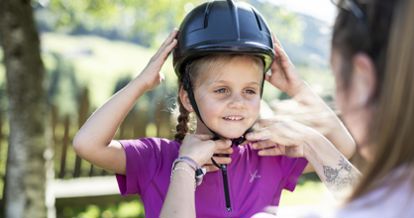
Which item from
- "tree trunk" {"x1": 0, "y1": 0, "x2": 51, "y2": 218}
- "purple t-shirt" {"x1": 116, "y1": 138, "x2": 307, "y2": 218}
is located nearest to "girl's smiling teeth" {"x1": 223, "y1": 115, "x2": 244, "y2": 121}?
"purple t-shirt" {"x1": 116, "y1": 138, "x2": 307, "y2": 218}

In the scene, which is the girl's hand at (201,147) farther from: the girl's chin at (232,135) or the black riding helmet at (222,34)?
the black riding helmet at (222,34)

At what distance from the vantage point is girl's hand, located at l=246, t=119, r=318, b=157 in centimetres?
301

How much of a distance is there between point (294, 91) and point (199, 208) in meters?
0.82

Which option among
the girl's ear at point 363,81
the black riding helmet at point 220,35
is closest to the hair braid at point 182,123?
the black riding helmet at point 220,35

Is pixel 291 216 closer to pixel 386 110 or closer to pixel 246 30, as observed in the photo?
pixel 386 110

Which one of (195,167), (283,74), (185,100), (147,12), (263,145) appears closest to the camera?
(195,167)

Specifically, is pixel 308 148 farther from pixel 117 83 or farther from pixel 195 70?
pixel 117 83

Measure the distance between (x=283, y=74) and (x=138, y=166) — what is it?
934 millimetres

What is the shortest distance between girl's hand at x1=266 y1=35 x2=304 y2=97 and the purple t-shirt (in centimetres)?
38

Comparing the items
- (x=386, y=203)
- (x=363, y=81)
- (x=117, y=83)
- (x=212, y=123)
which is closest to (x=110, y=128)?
(x=212, y=123)

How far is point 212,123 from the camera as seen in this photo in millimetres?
3016

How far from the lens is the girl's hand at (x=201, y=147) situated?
2.83 metres

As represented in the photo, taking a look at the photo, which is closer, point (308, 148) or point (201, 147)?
point (201, 147)

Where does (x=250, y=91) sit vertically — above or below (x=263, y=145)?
above
